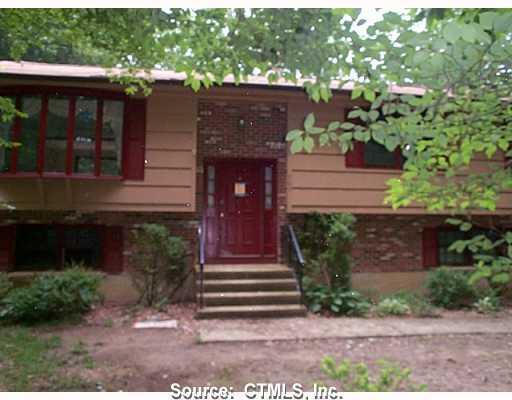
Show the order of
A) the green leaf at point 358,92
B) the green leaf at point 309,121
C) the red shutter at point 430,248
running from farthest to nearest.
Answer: the red shutter at point 430,248
the green leaf at point 358,92
the green leaf at point 309,121

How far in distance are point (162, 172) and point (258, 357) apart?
454 centimetres

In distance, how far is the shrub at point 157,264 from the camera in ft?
25.2

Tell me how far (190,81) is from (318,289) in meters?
5.25

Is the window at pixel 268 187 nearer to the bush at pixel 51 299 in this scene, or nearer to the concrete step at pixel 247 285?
the concrete step at pixel 247 285

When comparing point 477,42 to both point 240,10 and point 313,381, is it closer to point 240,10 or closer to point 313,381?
point 240,10

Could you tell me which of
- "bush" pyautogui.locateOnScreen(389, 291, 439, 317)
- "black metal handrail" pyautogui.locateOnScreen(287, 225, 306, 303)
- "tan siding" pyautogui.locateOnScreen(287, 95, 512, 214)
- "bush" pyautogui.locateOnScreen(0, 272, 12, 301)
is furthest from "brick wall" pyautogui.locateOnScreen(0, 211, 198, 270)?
"bush" pyautogui.locateOnScreen(389, 291, 439, 317)

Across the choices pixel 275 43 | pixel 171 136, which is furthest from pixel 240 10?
pixel 171 136

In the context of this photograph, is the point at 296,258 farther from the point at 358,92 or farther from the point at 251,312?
the point at 358,92

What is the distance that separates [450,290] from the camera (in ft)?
25.9

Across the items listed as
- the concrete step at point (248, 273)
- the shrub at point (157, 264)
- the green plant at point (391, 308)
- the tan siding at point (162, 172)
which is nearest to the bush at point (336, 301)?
the green plant at point (391, 308)

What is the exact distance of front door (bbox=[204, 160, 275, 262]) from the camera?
348 inches

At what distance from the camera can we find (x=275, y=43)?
10.6 feet

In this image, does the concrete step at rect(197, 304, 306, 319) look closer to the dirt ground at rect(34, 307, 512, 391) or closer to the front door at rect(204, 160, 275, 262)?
the dirt ground at rect(34, 307, 512, 391)

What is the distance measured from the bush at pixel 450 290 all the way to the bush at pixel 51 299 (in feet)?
20.7
